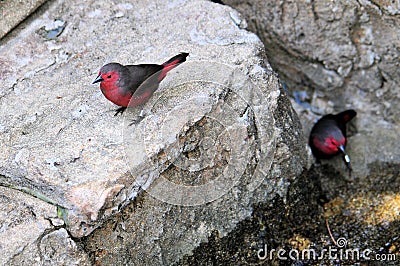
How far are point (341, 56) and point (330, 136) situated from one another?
60cm

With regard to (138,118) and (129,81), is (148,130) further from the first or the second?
(129,81)

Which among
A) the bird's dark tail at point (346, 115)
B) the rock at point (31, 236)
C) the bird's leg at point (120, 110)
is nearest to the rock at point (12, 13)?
the bird's leg at point (120, 110)

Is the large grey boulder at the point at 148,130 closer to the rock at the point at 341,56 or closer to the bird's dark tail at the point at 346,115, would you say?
the rock at the point at 341,56

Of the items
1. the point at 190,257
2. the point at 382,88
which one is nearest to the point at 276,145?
the point at 190,257

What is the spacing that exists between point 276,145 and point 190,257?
829 millimetres

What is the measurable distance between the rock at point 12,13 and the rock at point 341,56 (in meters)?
1.45

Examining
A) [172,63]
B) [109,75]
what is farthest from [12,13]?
[172,63]

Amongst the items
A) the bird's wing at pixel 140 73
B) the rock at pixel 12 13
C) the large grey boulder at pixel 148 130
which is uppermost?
the rock at pixel 12 13

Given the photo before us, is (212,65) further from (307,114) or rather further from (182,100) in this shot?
(307,114)

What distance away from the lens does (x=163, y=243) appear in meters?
3.19

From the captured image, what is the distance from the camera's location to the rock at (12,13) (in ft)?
12.5

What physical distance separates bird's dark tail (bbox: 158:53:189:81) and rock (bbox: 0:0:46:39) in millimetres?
1154

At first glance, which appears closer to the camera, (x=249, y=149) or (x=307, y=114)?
(x=249, y=149)

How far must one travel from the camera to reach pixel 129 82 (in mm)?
3145
